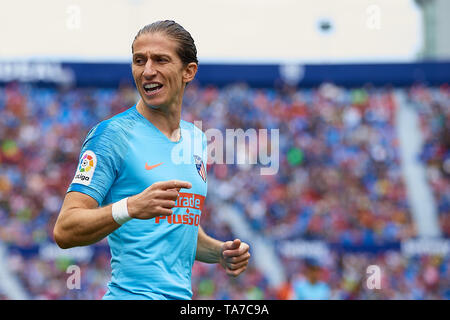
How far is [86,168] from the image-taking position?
2.84 m

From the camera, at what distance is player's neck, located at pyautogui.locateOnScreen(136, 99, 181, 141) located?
322cm

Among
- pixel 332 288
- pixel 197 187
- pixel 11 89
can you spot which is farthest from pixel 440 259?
pixel 197 187

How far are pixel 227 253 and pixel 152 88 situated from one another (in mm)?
933

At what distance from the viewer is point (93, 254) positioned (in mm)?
17531

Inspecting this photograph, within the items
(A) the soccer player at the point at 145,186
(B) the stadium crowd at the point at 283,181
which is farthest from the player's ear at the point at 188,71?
(B) the stadium crowd at the point at 283,181

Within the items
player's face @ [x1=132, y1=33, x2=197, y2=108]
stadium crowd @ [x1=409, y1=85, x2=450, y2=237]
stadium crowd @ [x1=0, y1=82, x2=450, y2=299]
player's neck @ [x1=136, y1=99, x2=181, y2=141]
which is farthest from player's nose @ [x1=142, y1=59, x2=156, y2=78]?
stadium crowd @ [x1=409, y1=85, x2=450, y2=237]

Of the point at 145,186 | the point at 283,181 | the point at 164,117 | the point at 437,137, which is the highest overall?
the point at 437,137

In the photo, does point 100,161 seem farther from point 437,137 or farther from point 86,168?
point 437,137

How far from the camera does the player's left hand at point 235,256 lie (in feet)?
10.7

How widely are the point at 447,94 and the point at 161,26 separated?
772 inches

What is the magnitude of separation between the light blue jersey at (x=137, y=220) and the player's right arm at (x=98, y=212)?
8 cm

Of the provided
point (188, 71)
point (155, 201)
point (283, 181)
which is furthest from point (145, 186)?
point (283, 181)

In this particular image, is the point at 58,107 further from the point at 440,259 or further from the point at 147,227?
the point at 147,227

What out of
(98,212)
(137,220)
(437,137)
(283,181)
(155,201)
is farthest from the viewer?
(437,137)
